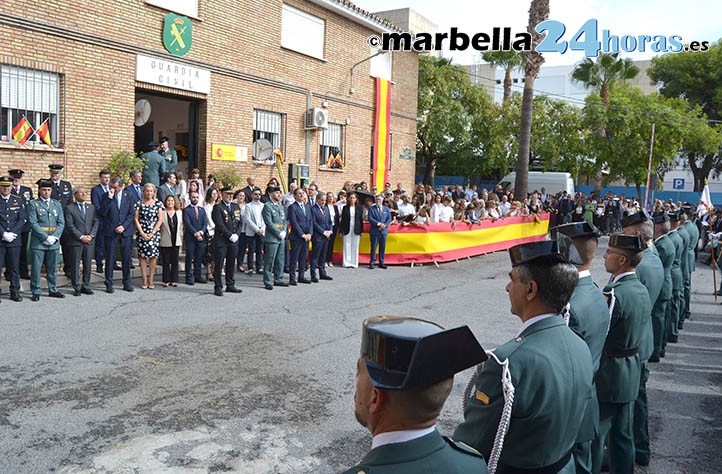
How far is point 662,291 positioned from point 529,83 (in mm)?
18541

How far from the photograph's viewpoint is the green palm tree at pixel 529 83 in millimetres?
22969

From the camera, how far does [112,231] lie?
1117 cm

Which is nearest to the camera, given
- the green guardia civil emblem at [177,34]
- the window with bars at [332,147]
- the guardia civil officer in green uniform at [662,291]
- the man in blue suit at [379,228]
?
the guardia civil officer in green uniform at [662,291]

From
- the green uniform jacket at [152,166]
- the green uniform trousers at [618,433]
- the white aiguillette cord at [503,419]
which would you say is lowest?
the green uniform trousers at [618,433]

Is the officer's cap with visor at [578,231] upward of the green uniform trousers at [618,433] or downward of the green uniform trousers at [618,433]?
upward

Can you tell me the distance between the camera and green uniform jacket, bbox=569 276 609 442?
331 cm

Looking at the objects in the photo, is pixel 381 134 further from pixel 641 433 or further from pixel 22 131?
pixel 641 433

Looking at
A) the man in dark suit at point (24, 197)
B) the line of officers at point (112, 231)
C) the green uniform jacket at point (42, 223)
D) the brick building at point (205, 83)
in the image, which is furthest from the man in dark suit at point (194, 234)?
the brick building at point (205, 83)

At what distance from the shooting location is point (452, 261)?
17047 mm

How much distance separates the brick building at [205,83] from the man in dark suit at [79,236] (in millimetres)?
3047

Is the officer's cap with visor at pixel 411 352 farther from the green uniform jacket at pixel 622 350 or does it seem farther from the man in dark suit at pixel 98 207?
the man in dark suit at pixel 98 207

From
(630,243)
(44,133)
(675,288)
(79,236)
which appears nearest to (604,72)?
(675,288)

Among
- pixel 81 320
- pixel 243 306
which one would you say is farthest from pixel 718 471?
pixel 81 320

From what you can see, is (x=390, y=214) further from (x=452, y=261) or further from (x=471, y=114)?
(x=471, y=114)
